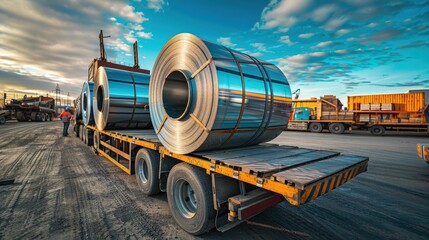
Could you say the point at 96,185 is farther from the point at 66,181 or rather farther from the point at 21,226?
the point at 21,226

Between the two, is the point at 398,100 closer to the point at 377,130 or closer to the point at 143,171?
the point at 377,130

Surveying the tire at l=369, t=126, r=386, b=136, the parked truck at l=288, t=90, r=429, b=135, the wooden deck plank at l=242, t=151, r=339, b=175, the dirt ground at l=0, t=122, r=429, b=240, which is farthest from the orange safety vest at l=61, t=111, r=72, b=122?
the tire at l=369, t=126, r=386, b=136

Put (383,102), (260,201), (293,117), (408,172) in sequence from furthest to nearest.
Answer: (293,117) → (383,102) → (408,172) → (260,201)

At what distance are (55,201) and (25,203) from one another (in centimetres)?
45

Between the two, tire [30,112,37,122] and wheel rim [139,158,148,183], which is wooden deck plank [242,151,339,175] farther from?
tire [30,112,37,122]

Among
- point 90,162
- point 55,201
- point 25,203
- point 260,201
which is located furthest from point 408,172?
point 90,162

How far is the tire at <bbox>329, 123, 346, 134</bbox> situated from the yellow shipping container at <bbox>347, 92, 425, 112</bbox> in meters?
2.01

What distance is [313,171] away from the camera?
2.36 meters

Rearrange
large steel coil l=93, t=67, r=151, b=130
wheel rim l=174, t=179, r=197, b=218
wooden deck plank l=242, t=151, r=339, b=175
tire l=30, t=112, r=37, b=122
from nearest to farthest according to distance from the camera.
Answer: wooden deck plank l=242, t=151, r=339, b=175
wheel rim l=174, t=179, r=197, b=218
large steel coil l=93, t=67, r=151, b=130
tire l=30, t=112, r=37, b=122

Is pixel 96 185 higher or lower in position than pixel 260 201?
lower

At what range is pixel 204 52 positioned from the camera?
118 inches

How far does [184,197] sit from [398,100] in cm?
2088

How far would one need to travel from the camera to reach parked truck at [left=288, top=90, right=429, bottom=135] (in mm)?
16453

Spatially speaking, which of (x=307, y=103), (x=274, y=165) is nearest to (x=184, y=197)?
(x=274, y=165)
